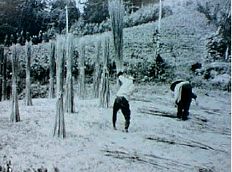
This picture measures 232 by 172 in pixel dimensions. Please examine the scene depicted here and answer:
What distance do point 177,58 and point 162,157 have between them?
461 mm

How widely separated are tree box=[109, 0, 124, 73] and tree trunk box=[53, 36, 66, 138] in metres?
0.26

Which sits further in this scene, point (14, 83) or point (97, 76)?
point (14, 83)

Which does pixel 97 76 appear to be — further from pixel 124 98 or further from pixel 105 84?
pixel 124 98

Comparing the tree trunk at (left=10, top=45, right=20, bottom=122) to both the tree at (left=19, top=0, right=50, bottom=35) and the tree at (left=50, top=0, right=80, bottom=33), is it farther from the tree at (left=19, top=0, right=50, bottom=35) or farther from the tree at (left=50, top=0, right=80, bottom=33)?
the tree at (left=50, top=0, right=80, bottom=33)

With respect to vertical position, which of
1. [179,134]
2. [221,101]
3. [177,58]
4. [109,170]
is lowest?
[109,170]

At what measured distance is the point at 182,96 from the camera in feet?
7.20

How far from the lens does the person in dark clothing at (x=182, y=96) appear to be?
7.14ft

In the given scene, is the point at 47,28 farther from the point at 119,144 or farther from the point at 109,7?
the point at 119,144

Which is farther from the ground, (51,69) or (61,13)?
(61,13)

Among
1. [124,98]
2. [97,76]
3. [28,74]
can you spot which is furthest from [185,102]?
[28,74]

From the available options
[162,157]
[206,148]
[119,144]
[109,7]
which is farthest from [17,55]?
[206,148]

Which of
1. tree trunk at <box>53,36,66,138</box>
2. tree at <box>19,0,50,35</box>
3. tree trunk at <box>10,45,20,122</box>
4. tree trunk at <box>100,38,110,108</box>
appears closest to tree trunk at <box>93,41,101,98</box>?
tree trunk at <box>100,38,110,108</box>

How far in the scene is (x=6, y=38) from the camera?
2.35 metres

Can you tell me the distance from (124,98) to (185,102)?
0.28m
